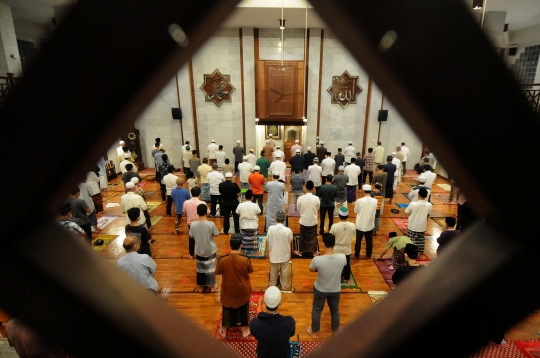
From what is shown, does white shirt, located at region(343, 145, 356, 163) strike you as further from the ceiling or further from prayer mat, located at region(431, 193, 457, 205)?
the ceiling

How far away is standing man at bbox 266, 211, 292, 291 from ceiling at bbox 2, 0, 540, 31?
20.9ft

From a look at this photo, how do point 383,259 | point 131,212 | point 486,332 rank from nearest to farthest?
point 486,332, point 131,212, point 383,259

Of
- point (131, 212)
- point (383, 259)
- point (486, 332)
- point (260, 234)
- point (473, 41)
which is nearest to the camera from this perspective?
point (473, 41)

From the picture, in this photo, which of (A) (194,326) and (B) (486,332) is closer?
(B) (486,332)

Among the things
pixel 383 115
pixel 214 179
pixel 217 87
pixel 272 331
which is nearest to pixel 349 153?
pixel 383 115

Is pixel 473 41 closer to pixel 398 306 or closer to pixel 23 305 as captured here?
pixel 398 306

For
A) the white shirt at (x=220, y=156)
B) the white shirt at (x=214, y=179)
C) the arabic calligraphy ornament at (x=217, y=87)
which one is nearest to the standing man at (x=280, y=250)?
the white shirt at (x=214, y=179)

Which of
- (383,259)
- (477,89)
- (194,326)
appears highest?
(477,89)

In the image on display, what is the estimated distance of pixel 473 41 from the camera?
0.33m

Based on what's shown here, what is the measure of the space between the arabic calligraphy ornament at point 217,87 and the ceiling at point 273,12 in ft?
7.07

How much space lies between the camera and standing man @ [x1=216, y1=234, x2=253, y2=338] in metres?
3.75

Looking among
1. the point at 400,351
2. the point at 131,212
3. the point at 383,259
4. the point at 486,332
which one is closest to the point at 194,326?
the point at 400,351

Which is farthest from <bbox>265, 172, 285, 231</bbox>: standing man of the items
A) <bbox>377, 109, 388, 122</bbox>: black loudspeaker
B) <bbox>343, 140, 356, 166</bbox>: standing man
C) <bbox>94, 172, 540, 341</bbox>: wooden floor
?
<bbox>377, 109, 388, 122</bbox>: black loudspeaker

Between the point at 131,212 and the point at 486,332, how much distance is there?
15.5ft
